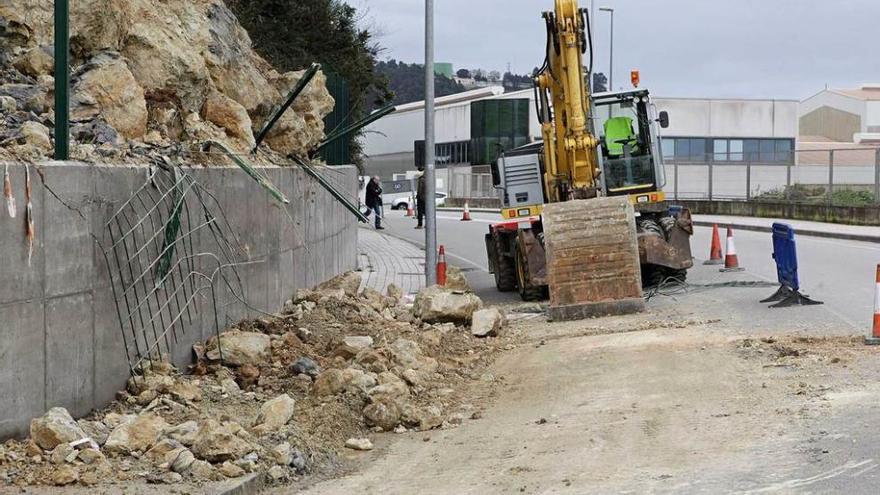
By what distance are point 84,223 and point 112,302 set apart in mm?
653

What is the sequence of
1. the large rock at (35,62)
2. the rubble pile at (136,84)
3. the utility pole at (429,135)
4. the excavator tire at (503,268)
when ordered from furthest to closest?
the excavator tire at (503,268) < the utility pole at (429,135) < the large rock at (35,62) < the rubble pile at (136,84)

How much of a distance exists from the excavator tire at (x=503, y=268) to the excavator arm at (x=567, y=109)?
4.01 feet

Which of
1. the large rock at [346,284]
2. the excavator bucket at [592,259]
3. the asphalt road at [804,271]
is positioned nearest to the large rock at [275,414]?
the large rock at [346,284]

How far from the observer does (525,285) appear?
58.4 feet

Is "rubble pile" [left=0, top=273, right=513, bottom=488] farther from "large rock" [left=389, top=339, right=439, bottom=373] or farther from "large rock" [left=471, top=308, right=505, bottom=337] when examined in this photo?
"large rock" [left=471, top=308, right=505, bottom=337]

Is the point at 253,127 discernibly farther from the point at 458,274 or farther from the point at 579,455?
the point at 579,455

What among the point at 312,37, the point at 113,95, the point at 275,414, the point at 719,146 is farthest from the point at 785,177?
the point at 275,414

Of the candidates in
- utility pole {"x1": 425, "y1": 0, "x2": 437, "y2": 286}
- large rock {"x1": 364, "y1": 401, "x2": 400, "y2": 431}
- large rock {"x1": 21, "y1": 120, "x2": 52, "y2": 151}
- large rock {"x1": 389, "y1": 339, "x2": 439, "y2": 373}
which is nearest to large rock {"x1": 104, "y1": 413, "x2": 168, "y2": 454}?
large rock {"x1": 364, "y1": 401, "x2": 400, "y2": 431}

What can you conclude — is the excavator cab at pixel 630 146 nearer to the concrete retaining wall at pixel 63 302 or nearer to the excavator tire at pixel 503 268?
the excavator tire at pixel 503 268

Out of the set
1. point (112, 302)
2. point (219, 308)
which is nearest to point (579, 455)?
point (112, 302)

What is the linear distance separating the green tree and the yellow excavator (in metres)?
9.84

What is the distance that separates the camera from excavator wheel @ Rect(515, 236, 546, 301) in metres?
17.6

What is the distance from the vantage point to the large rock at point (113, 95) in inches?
416

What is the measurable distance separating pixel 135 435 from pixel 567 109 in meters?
11.5
